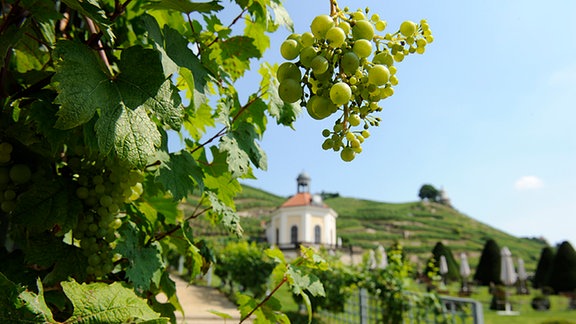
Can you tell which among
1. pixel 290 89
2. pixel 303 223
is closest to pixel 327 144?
pixel 290 89

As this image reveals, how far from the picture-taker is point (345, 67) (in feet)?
2.23

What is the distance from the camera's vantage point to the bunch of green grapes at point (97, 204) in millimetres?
1161

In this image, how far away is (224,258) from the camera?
14844mm

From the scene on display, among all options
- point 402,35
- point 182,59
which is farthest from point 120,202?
point 402,35

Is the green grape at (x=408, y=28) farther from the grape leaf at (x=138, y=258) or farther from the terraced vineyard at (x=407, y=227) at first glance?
the terraced vineyard at (x=407, y=227)

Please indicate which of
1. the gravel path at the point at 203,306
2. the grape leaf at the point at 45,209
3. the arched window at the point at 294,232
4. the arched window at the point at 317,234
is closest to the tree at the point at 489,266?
the gravel path at the point at 203,306

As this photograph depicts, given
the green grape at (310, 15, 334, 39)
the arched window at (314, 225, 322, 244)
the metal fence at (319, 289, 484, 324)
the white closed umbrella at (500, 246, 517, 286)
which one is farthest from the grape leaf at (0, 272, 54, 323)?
the arched window at (314, 225, 322, 244)

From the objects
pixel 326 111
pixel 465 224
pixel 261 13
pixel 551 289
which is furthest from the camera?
Result: pixel 465 224

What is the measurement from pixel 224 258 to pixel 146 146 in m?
14.6

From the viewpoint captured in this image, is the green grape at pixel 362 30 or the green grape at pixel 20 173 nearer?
the green grape at pixel 362 30

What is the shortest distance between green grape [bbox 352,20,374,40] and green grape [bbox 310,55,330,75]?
0.09 meters

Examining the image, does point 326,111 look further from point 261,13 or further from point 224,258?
point 224,258

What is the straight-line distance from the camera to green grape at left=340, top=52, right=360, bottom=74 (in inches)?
26.6

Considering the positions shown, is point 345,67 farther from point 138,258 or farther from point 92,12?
point 138,258
